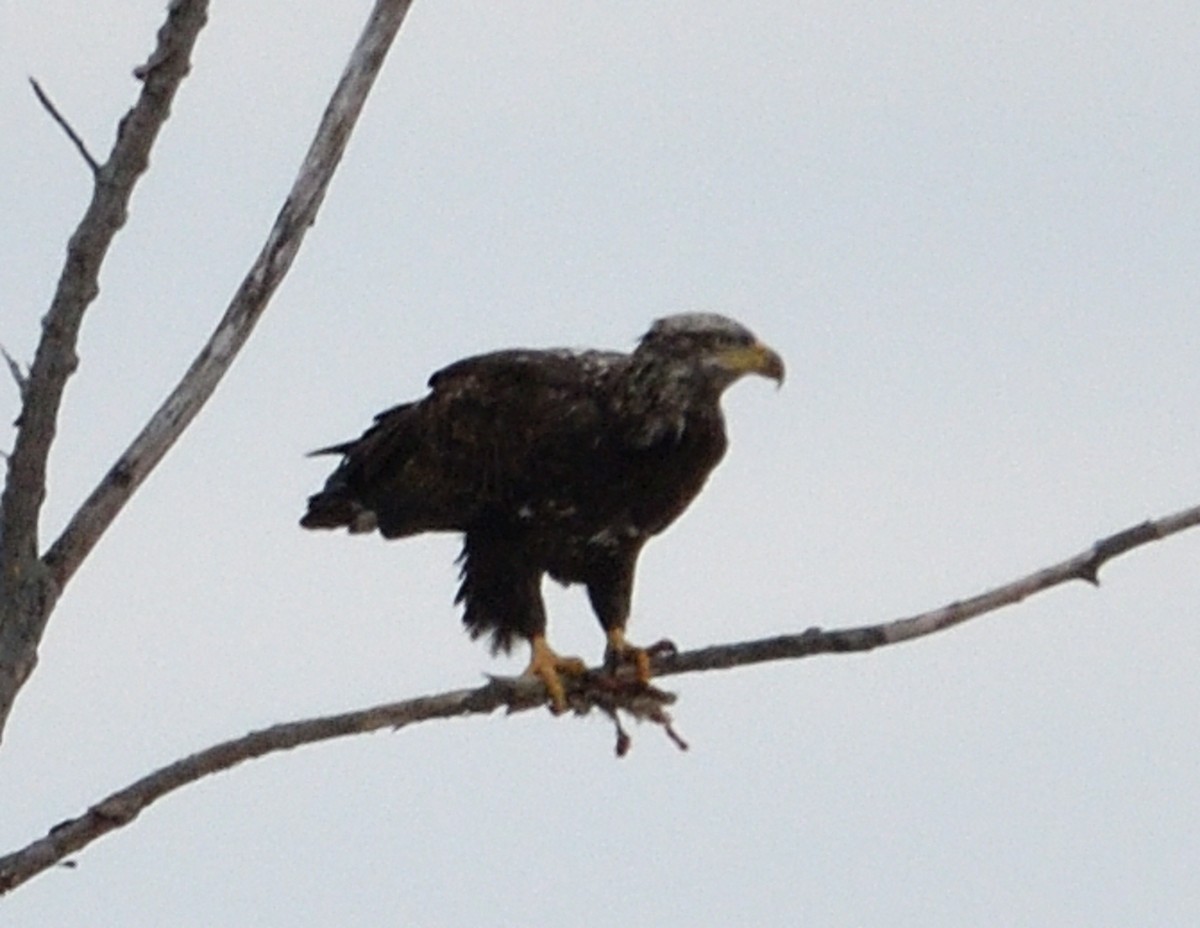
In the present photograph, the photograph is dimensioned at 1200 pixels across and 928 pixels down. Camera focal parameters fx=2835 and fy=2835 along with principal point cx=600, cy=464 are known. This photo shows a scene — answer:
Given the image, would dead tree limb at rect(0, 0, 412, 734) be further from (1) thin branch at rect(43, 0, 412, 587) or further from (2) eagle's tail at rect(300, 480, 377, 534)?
(2) eagle's tail at rect(300, 480, 377, 534)

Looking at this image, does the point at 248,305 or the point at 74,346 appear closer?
the point at 74,346

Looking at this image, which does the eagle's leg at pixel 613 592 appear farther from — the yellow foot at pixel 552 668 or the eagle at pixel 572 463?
the yellow foot at pixel 552 668

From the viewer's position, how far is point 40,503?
17.4 feet

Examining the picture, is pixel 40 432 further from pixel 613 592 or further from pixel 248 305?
pixel 613 592

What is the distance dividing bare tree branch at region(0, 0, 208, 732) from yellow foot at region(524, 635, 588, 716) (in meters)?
2.51

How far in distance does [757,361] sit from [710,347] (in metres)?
0.22

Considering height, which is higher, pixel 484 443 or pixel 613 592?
pixel 484 443

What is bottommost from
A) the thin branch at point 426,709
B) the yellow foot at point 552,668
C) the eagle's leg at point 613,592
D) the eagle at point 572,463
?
the thin branch at point 426,709

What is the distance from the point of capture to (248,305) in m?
5.73

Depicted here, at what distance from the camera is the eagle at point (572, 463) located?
8164 millimetres

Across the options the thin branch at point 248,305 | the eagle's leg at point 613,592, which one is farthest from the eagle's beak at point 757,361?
the thin branch at point 248,305

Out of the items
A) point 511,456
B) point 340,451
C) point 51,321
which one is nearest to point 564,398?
point 511,456

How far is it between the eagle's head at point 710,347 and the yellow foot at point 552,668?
0.92 m

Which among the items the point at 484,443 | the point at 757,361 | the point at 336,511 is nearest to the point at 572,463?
the point at 484,443
